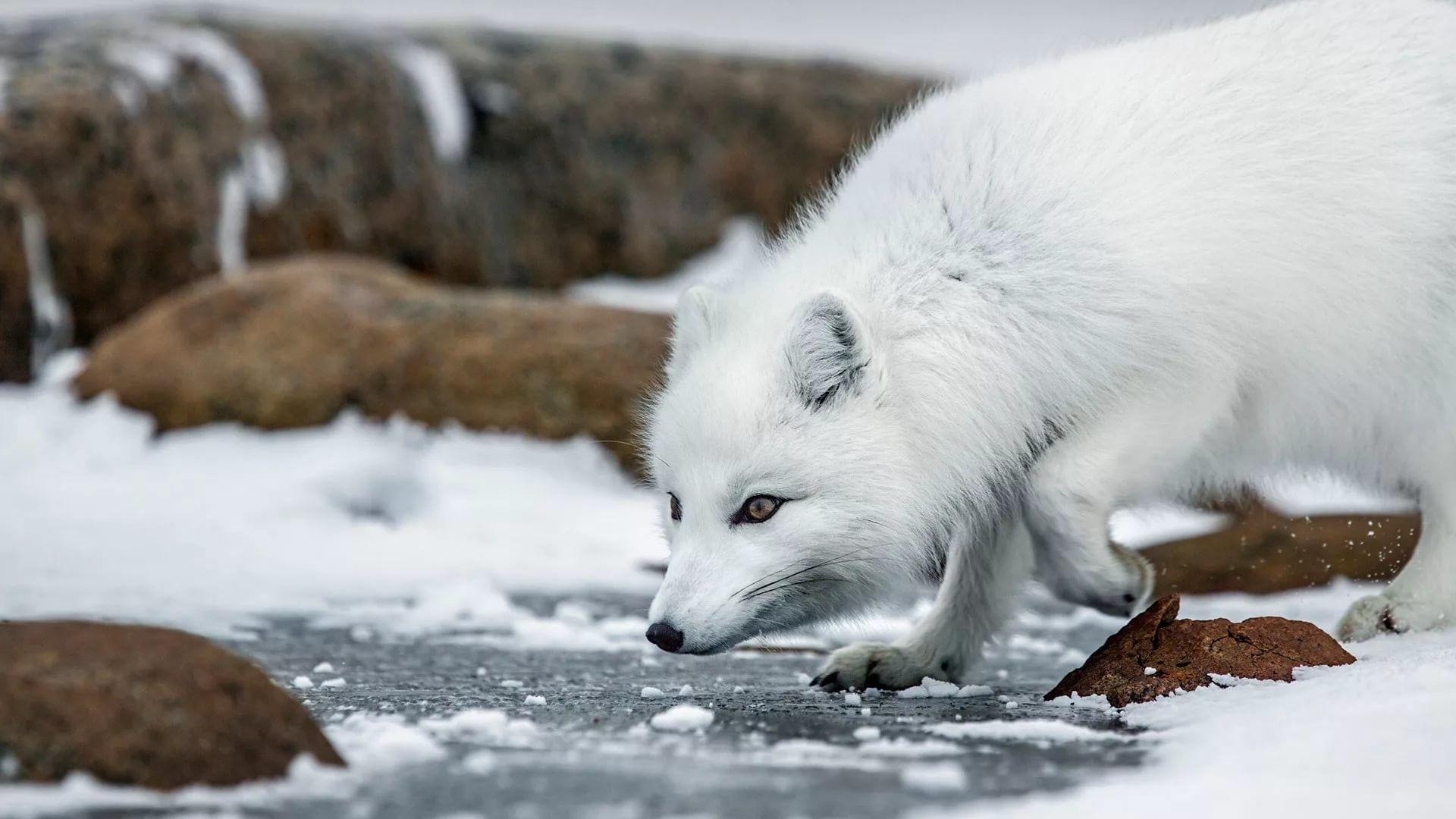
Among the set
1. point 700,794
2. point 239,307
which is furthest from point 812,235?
point 239,307

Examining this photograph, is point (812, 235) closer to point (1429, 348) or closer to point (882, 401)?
point (882, 401)

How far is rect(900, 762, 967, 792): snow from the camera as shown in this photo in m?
2.39

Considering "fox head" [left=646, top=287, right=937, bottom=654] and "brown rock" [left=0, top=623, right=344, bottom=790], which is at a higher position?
"fox head" [left=646, top=287, right=937, bottom=654]

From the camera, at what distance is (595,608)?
5.20 meters

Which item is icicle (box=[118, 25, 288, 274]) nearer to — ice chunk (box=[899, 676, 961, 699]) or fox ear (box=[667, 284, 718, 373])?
fox ear (box=[667, 284, 718, 373])

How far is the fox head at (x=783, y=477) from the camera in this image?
11.0ft

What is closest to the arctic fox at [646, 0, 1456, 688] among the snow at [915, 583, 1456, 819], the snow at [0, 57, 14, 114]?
the snow at [915, 583, 1456, 819]

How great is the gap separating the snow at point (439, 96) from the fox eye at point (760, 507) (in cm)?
855

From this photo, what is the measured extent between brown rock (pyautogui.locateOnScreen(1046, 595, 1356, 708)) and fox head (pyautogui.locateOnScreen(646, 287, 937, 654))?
1.76 feet

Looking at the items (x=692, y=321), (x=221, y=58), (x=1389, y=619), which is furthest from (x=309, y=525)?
(x=221, y=58)

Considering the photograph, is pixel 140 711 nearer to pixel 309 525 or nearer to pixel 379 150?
pixel 309 525

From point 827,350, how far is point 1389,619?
1932mm

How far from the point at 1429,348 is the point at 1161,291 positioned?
934 millimetres

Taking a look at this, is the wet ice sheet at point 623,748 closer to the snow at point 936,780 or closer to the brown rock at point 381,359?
the snow at point 936,780
